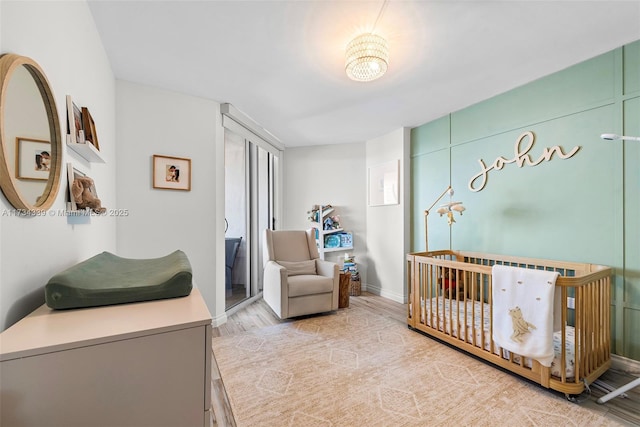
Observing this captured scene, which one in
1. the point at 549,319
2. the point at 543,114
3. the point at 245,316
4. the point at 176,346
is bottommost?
the point at 245,316

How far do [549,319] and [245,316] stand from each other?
2737mm

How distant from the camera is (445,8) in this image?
5.17 feet

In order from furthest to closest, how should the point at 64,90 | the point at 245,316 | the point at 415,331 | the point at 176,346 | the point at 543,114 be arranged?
the point at 245,316
the point at 415,331
the point at 543,114
the point at 64,90
the point at 176,346

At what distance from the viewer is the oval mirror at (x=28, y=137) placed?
80cm

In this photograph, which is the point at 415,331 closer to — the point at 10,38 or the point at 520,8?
the point at 520,8

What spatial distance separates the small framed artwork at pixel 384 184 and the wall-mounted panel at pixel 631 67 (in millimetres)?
2141

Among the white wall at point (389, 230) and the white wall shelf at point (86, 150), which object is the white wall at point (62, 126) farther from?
the white wall at point (389, 230)

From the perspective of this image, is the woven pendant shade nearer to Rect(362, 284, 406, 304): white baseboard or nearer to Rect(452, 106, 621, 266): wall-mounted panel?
Rect(452, 106, 621, 266): wall-mounted panel

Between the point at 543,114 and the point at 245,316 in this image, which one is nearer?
A: the point at 543,114

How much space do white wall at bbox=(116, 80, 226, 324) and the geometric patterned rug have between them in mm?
915

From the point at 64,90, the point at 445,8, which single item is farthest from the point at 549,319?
the point at 64,90

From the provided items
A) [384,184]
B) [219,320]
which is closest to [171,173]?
[219,320]

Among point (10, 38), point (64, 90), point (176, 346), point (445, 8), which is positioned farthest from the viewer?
point (445, 8)

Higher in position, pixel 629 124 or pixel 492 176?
pixel 629 124
